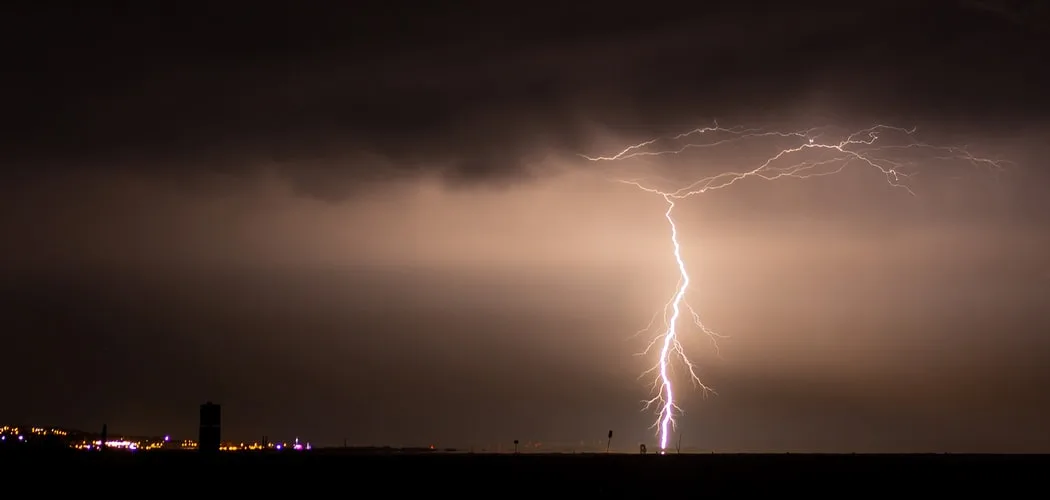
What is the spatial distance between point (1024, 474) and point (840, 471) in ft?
17.2

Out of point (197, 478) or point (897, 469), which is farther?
point (897, 469)

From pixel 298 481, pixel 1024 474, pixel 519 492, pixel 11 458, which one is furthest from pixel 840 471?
pixel 11 458

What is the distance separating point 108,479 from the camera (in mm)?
28469

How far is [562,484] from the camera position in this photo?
1145 inches

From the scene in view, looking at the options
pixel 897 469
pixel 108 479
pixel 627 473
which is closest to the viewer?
pixel 108 479

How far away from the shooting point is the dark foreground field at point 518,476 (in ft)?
89.9

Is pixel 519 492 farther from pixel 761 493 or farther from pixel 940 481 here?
pixel 940 481

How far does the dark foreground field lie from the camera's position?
27.4 metres

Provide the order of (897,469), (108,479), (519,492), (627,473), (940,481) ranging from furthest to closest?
(897,469)
(627,473)
(940,481)
(108,479)
(519,492)

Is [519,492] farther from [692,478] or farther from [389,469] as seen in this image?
[389,469]

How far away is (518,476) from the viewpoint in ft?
104

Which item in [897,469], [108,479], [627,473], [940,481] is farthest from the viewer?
[897,469]

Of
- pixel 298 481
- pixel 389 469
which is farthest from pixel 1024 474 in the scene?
pixel 298 481

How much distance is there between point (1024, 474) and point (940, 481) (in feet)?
15.0
